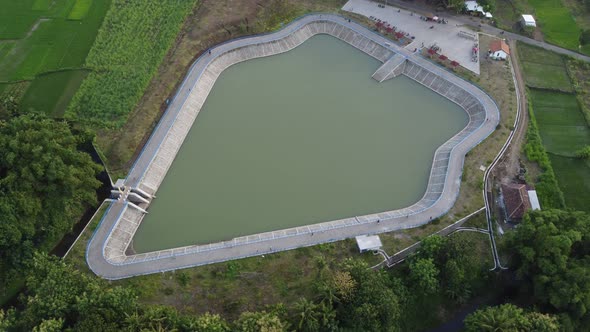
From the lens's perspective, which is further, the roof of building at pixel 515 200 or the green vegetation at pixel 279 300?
the roof of building at pixel 515 200

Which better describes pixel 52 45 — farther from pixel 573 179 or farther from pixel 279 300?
pixel 573 179

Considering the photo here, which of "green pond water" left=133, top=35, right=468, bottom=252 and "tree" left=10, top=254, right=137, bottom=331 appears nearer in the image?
"tree" left=10, top=254, right=137, bottom=331

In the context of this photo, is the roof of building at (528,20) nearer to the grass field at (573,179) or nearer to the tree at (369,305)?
the grass field at (573,179)

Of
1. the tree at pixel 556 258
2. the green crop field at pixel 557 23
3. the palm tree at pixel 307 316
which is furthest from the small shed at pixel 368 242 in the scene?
the green crop field at pixel 557 23

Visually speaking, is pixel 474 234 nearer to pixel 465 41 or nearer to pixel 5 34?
pixel 465 41

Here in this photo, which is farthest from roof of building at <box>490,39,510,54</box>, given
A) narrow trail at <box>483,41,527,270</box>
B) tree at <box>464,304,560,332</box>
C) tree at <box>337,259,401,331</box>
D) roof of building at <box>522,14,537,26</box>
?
tree at <box>337,259,401,331</box>

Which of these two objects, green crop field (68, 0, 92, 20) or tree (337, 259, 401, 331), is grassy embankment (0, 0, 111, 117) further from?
tree (337, 259, 401, 331)

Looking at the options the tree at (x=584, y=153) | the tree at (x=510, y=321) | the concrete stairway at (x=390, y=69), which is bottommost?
the tree at (x=510, y=321)
